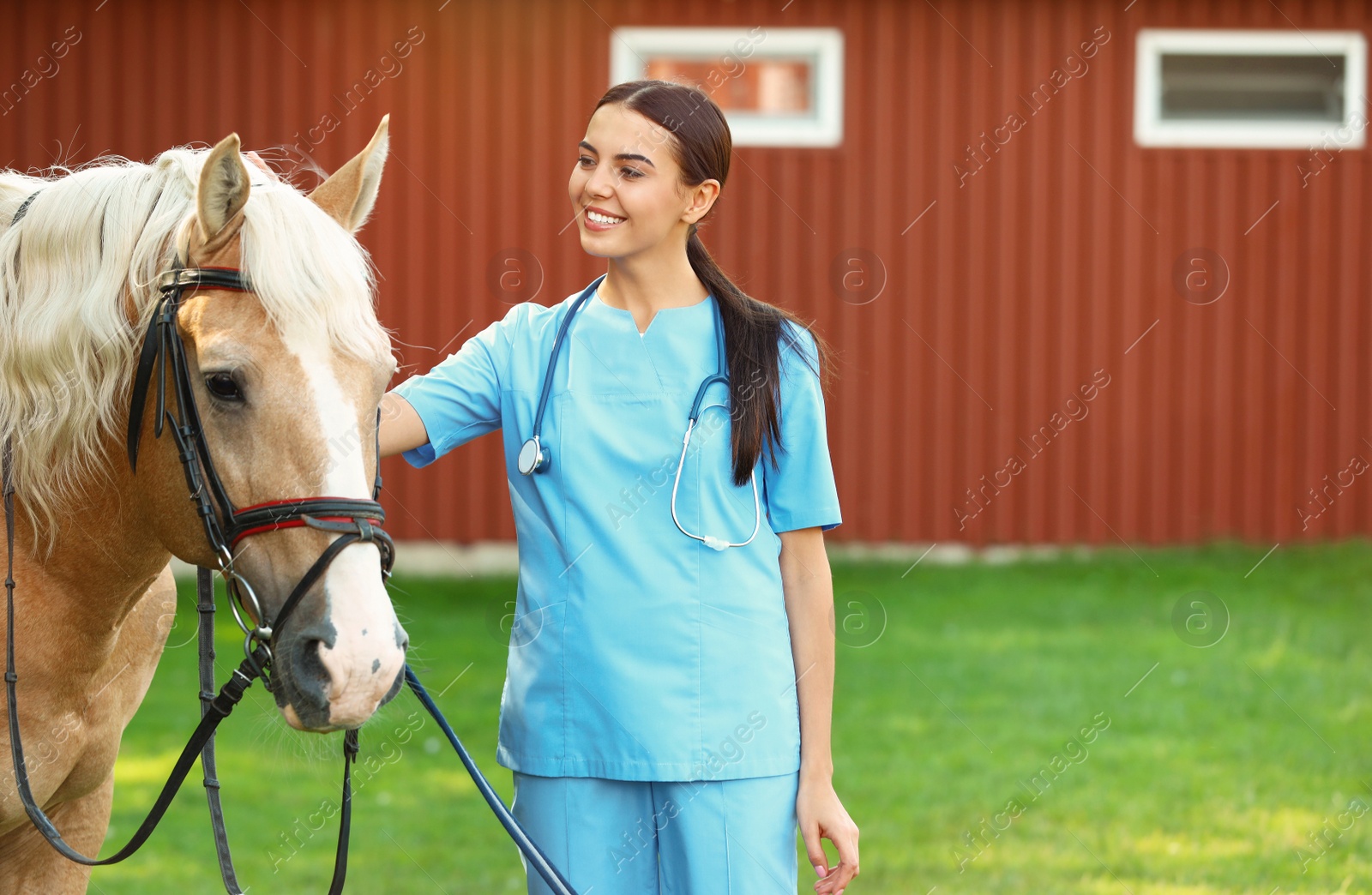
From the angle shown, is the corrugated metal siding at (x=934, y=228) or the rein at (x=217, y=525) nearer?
the rein at (x=217, y=525)

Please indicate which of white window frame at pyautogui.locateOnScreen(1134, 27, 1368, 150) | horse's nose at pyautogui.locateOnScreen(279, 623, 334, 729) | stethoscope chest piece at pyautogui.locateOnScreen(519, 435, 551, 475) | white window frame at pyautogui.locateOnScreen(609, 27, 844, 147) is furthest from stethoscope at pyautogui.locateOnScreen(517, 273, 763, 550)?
white window frame at pyautogui.locateOnScreen(1134, 27, 1368, 150)

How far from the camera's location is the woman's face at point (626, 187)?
1.94 metres

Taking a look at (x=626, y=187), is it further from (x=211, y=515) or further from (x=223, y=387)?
(x=211, y=515)

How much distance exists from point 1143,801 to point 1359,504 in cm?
523

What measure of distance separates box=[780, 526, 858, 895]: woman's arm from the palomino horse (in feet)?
2.22

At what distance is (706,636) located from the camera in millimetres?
1916

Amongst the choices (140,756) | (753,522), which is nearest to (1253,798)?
(753,522)

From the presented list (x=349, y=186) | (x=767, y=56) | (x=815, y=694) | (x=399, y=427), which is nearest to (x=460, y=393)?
(x=399, y=427)

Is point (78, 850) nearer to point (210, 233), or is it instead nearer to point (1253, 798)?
point (210, 233)

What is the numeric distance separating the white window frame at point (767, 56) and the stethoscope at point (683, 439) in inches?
250

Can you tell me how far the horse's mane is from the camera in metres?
1.73

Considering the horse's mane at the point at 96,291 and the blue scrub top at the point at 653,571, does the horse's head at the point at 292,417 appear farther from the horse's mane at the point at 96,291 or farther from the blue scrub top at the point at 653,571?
the blue scrub top at the point at 653,571

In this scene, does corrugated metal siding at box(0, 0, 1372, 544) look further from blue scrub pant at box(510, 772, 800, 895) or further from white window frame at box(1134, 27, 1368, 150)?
blue scrub pant at box(510, 772, 800, 895)

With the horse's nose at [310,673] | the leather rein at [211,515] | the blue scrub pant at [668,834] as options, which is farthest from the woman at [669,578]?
the horse's nose at [310,673]
